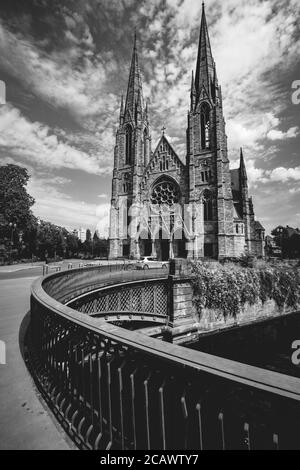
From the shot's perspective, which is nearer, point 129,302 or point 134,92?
point 129,302

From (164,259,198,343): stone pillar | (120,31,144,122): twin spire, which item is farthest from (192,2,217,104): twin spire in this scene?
(164,259,198,343): stone pillar

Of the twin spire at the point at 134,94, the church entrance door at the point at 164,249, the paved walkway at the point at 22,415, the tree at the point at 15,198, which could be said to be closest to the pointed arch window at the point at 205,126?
the twin spire at the point at 134,94

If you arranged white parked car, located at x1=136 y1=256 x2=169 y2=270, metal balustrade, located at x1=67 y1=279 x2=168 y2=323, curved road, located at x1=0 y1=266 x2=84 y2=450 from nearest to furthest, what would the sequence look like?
curved road, located at x1=0 y1=266 x2=84 y2=450 < metal balustrade, located at x1=67 y1=279 x2=168 y2=323 < white parked car, located at x1=136 y1=256 x2=169 y2=270

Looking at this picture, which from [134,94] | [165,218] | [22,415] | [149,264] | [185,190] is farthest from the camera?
[134,94]

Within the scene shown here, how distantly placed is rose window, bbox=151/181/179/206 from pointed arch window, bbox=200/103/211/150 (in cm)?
753

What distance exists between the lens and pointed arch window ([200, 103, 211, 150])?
114 ft

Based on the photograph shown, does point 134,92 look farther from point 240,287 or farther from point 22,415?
point 22,415

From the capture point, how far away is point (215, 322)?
1564 cm

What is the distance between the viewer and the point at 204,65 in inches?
1436

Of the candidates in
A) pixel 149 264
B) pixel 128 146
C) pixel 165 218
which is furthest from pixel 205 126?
pixel 149 264

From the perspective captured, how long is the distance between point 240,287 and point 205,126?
27.0 m

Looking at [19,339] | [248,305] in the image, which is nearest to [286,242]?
[248,305]

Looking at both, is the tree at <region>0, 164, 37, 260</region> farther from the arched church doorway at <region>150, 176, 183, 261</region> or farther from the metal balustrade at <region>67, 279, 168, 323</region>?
the metal balustrade at <region>67, 279, 168, 323</region>
